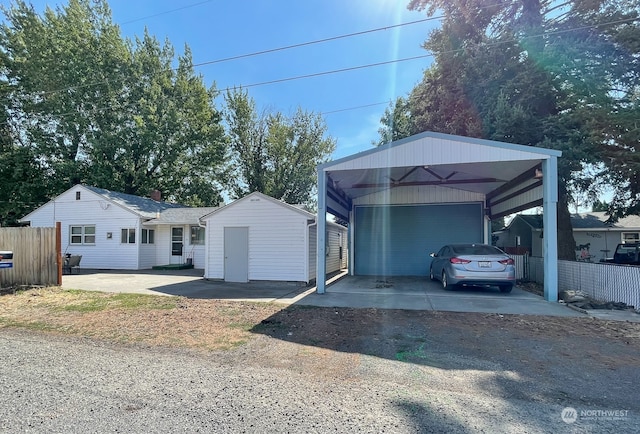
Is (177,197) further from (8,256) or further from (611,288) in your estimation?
(611,288)

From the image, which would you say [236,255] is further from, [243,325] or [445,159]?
[445,159]

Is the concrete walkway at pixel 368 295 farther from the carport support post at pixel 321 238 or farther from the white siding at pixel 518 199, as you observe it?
the white siding at pixel 518 199

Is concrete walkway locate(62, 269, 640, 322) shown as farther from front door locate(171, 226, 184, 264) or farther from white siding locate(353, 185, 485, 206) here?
front door locate(171, 226, 184, 264)

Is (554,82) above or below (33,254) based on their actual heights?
above

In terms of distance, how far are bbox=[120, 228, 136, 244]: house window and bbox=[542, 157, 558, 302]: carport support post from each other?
17.8m

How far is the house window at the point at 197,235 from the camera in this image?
19.1m

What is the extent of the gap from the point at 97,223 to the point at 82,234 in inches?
46.1

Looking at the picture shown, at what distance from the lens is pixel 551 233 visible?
891 cm

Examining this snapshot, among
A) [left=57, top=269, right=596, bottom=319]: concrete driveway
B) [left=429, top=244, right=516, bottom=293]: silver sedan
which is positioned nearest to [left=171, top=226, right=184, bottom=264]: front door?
[left=57, top=269, right=596, bottom=319]: concrete driveway

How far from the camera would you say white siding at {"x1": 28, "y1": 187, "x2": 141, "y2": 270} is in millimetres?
18438

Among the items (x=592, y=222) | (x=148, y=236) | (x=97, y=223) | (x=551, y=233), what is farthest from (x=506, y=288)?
(x=592, y=222)

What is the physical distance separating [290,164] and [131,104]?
1313 centimetres

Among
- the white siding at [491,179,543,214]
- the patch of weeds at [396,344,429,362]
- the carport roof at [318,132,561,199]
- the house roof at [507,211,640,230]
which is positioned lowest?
the patch of weeds at [396,344,429,362]

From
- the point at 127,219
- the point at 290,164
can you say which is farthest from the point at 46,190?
the point at 290,164
